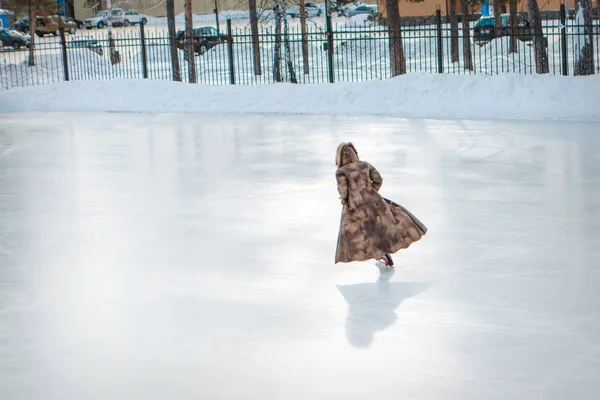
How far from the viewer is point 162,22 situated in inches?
2793

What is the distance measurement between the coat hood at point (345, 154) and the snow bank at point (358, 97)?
42.2ft

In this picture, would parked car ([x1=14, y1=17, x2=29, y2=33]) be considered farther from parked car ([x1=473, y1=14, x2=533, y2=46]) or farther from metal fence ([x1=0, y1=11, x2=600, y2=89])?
parked car ([x1=473, y1=14, x2=533, y2=46])

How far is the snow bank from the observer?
2123cm

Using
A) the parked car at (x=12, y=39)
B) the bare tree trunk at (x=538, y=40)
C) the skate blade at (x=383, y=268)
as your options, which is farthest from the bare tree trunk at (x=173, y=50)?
the skate blade at (x=383, y=268)

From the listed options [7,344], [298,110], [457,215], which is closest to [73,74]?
[298,110]

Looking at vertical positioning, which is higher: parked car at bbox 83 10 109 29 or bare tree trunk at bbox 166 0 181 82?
parked car at bbox 83 10 109 29

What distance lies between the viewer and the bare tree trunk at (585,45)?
2334 centimetres

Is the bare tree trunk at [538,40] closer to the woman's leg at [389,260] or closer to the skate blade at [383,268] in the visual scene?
the skate blade at [383,268]

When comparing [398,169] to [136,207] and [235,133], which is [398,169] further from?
[235,133]

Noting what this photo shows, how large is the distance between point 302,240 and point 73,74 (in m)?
34.2

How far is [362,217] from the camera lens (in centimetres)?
845

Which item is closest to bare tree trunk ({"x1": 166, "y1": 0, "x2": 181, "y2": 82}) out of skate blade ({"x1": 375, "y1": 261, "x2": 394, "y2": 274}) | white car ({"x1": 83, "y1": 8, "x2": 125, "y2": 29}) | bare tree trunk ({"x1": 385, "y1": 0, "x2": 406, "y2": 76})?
bare tree trunk ({"x1": 385, "y1": 0, "x2": 406, "y2": 76})

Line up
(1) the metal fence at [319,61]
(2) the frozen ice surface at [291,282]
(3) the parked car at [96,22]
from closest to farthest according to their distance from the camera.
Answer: (2) the frozen ice surface at [291,282]
(1) the metal fence at [319,61]
(3) the parked car at [96,22]

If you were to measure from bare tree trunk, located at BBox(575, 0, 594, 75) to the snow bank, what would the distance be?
6.50ft
